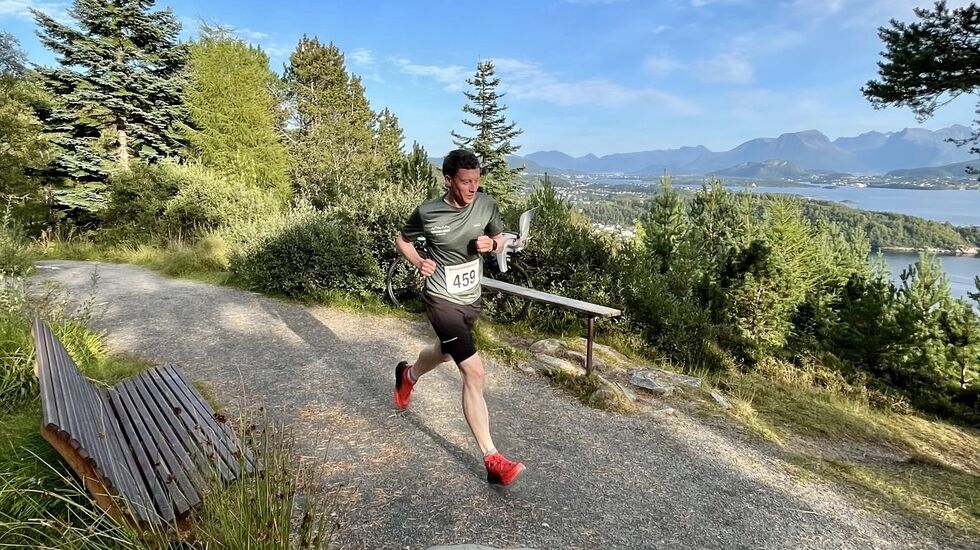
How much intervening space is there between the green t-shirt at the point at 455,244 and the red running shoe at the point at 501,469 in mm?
928

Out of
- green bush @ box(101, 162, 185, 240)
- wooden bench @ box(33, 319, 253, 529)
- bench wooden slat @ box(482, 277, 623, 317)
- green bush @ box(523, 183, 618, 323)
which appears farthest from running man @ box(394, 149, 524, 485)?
green bush @ box(101, 162, 185, 240)

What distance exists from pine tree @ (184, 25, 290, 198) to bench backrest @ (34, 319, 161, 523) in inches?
636

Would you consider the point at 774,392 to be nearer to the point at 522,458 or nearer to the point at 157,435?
the point at 522,458

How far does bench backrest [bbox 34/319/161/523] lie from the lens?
1.58 m

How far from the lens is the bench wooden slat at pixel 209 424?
2.21 meters

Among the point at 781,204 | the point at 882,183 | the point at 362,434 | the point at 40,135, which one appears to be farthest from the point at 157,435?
the point at 882,183

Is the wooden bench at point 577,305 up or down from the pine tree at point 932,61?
down

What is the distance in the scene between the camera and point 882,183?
195 feet

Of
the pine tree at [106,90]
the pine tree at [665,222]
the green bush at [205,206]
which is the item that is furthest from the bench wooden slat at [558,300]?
the pine tree at [106,90]

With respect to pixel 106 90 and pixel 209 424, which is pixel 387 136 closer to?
pixel 106 90

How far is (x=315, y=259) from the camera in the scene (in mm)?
7766

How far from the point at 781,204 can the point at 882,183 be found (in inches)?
2479

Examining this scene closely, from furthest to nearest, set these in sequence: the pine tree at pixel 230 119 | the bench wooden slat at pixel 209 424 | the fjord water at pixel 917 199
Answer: the fjord water at pixel 917 199, the pine tree at pixel 230 119, the bench wooden slat at pixel 209 424

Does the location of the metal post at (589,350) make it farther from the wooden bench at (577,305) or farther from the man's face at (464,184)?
the man's face at (464,184)
